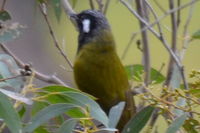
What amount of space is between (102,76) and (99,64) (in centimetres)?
8

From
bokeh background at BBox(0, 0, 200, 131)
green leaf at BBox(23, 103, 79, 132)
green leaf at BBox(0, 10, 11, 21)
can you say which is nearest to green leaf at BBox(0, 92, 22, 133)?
green leaf at BBox(23, 103, 79, 132)

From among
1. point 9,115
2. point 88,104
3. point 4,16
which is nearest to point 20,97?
point 9,115

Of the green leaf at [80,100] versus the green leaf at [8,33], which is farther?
the green leaf at [8,33]

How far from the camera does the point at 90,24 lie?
246 cm

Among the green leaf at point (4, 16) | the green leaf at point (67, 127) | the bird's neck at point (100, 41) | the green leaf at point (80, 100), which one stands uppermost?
the green leaf at point (4, 16)

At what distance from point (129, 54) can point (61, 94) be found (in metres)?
2.36

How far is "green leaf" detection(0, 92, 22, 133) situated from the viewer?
137 centimetres

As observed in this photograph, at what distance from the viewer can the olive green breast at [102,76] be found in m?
2.26

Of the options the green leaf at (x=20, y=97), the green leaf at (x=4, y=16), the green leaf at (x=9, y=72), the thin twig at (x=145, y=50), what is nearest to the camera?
A: the green leaf at (x=20, y=97)

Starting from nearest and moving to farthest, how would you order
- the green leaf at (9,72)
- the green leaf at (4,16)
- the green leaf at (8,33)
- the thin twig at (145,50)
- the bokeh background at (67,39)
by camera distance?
the green leaf at (9,72) → the green leaf at (8,33) → the green leaf at (4,16) → the thin twig at (145,50) → the bokeh background at (67,39)

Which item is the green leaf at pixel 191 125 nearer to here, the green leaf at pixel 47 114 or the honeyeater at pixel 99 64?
the green leaf at pixel 47 114

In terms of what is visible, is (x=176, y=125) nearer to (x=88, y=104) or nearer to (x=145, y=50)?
(x=88, y=104)

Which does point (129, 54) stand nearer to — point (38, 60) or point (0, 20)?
point (38, 60)

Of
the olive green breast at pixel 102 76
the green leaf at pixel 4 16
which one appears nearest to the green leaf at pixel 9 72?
the green leaf at pixel 4 16
